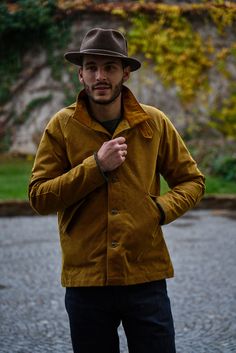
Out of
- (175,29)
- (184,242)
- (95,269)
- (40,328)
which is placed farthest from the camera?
(175,29)

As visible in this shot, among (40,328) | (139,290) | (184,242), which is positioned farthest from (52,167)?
(184,242)

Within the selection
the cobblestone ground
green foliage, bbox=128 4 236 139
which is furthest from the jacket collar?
green foliage, bbox=128 4 236 139

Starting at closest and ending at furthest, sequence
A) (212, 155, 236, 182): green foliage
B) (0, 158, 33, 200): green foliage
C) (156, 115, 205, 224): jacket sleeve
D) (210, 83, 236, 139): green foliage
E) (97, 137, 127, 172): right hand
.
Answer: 1. (97, 137, 127, 172): right hand
2. (156, 115, 205, 224): jacket sleeve
3. (0, 158, 33, 200): green foliage
4. (212, 155, 236, 182): green foliage
5. (210, 83, 236, 139): green foliage

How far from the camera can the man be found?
2.52 metres

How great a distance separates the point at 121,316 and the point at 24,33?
13.4m

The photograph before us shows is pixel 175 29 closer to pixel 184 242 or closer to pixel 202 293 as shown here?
pixel 184 242

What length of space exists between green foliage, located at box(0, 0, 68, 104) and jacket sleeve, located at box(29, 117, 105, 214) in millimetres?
12734

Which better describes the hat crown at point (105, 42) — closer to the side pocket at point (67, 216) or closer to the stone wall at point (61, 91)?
the side pocket at point (67, 216)

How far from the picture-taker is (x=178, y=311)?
5.08m

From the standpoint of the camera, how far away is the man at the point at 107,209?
2520mm

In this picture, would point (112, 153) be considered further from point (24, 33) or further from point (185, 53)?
point (24, 33)

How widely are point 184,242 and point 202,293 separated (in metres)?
2.22

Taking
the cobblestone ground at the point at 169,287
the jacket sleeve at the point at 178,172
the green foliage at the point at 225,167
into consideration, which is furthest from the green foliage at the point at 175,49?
the jacket sleeve at the point at 178,172

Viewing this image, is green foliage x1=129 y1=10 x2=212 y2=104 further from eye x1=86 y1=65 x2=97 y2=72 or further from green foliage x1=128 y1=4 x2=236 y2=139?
eye x1=86 y1=65 x2=97 y2=72
